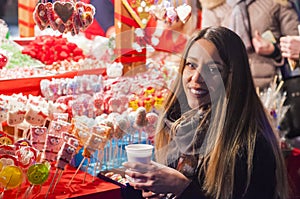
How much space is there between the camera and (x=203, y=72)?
86.0 inches

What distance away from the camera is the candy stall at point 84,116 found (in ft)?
7.45

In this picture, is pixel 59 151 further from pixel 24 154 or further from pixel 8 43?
pixel 8 43

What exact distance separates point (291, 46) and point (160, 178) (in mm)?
2719

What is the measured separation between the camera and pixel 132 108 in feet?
9.04

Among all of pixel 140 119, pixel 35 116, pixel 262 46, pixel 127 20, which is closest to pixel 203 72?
pixel 140 119

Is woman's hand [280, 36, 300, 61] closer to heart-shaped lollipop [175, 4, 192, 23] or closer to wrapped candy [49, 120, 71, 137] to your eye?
heart-shaped lollipop [175, 4, 192, 23]

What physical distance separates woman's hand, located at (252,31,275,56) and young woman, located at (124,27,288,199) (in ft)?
8.66

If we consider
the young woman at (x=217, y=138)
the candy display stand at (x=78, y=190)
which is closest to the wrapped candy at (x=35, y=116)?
the candy display stand at (x=78, y=190)

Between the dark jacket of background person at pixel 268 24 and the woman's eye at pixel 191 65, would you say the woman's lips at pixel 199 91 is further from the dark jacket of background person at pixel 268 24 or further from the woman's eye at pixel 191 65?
the dark jacket of background person at pixel 268 24

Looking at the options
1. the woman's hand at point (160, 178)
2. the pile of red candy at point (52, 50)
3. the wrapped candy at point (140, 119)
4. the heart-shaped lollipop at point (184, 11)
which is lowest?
the woman's hand at point (160, 178)

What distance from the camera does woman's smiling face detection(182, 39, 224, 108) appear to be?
2.18m

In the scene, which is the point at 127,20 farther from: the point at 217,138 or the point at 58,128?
the point at 217,138

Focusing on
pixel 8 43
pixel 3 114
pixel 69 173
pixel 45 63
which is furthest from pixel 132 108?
pixel 8 43

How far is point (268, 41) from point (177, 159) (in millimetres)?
2809
